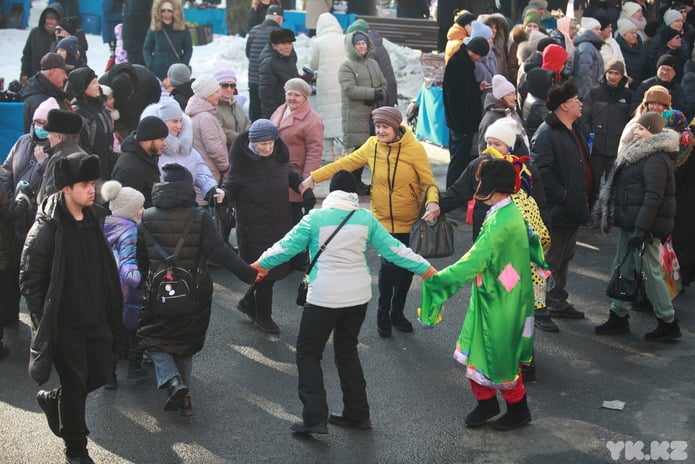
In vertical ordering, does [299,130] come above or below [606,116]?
above

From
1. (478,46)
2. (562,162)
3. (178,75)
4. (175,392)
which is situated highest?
(478,46)

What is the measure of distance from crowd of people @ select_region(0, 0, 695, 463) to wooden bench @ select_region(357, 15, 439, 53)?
701cm

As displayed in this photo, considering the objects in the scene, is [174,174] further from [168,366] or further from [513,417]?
[513,417]

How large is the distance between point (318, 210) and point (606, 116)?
6.20m

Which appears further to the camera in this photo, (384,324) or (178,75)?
(178,75)

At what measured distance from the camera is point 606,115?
40.5ft

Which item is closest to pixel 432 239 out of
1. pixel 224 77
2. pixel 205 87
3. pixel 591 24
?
pixel 205 87

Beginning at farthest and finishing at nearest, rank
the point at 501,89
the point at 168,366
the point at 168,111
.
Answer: the point at 501,89, the point at 168,111, the point at 168,366

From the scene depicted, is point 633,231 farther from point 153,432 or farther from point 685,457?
point 153,432

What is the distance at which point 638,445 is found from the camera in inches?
272

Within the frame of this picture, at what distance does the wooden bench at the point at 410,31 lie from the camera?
69.3 ft

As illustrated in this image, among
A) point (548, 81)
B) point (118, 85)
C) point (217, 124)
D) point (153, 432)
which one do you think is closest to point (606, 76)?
point (548, 81)

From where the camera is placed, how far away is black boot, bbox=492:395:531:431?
716cm

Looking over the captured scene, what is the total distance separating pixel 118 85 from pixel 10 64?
431 inches
